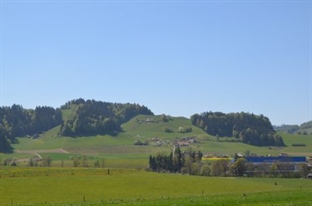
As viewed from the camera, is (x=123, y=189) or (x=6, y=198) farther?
(x=123, y=189)

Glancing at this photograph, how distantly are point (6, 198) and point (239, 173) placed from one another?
10799 cm

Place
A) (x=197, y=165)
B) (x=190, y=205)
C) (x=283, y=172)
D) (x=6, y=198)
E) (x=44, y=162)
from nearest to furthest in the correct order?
(x=190, y=205), (x=6, y=198), (x=283, y=172), (x=197, y=165), (x=44, y=162)

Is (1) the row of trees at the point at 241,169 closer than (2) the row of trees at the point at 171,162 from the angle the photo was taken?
Yes

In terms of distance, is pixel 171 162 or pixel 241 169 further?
pixel 171 162

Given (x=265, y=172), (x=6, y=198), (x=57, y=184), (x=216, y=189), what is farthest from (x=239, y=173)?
(x=6, y=198)

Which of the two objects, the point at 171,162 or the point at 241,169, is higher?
the point at 171,162

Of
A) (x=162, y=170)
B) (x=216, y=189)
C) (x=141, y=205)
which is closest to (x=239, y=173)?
(x=162, y=170)

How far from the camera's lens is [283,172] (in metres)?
162

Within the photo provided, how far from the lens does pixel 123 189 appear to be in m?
84.2

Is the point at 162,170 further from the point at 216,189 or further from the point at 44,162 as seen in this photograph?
the point at 216,189

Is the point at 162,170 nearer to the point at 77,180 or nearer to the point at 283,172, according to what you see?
the point at 283,172

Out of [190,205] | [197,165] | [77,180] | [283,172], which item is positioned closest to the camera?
[190,205]

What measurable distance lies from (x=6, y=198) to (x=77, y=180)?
27.6m

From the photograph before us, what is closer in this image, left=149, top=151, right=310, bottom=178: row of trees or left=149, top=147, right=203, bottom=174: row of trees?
→ left=149, top=151, right=310, bottom=178: row of trees
